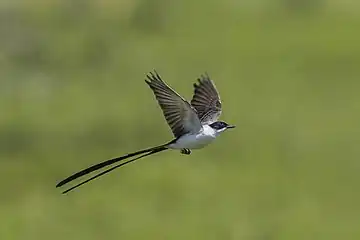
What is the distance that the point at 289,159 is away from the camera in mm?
8383

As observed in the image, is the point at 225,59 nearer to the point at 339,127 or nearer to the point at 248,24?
the point at 248,24

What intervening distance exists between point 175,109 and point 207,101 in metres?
0.67

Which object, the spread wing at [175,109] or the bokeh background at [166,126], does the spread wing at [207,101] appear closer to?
the spread wing at [175,109]

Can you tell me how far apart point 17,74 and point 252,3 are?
3.95 metres

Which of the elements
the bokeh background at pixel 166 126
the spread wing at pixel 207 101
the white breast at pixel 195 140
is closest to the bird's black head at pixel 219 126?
the white breast at pixel 195 140

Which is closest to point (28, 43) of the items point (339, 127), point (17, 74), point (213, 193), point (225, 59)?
point (17, 74)

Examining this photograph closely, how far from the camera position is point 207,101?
4.74 meters

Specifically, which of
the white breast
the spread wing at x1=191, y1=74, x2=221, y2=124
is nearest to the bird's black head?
the white breast

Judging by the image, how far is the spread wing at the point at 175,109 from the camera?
4043 millimetres

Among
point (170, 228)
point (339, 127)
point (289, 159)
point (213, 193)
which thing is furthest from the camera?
point (339, 127)

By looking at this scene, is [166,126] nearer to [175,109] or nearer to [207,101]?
[207,101]

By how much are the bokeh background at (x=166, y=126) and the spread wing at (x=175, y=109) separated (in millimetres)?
2485

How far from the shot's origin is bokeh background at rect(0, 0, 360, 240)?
7.06 meters

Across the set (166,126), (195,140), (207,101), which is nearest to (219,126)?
(195,140)
